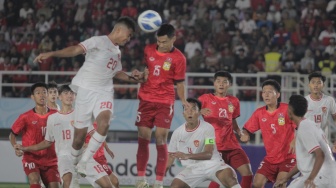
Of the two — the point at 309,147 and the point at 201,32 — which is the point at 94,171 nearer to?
the point at 309,147

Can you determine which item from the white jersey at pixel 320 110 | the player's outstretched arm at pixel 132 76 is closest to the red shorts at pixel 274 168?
the white jersey at pixel 320 110

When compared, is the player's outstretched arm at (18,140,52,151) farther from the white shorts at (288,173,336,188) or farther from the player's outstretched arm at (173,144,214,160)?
the white shorts at (288,173,336,188)

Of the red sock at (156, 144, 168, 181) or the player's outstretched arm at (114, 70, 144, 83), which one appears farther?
the red sock at (156, 144, 168, 181)

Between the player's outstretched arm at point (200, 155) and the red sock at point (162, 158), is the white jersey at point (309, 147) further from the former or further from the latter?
the red sock at point (162, 158)

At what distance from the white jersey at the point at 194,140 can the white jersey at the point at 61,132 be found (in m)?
1.57

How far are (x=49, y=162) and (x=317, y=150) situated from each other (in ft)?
16.0

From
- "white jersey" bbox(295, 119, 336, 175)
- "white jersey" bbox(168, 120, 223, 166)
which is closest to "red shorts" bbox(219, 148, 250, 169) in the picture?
"white jersey" bbox(168, 120, 223, 166)

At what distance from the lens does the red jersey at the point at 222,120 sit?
15023 millimetres

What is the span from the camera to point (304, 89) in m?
20.8

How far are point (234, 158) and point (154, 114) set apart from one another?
4.72 feet

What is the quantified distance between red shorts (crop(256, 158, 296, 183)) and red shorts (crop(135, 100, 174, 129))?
1.58 meters

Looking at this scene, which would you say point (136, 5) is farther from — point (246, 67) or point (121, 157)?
point (121, 157)

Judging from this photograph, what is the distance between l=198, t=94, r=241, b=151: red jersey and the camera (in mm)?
15023

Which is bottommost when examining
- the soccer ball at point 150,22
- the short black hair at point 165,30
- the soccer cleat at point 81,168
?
the soccer cleat at point 81,168
